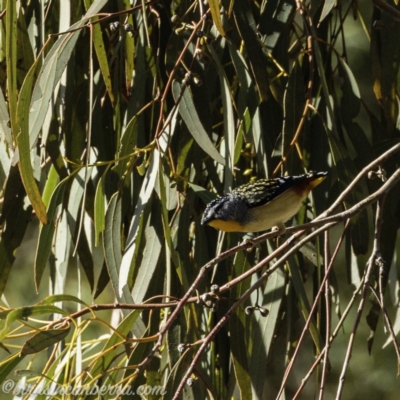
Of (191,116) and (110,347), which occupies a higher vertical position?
(191,116)

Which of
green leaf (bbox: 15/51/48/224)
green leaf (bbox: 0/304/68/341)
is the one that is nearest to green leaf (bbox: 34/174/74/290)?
green leaf (bbox: 15/51/48/224)

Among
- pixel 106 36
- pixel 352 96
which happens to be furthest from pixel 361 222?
pixel 106 36

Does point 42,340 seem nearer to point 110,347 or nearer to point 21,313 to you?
point 21,313

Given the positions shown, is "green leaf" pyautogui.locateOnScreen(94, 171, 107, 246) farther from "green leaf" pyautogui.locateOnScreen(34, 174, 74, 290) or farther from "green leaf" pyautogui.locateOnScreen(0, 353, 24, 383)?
"green leaf" pyautogui.locateOnScreen(0, 353, 24, 383)

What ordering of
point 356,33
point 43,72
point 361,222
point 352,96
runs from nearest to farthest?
point 43,72 → point 361,222 → point 352,96 → point 356,33

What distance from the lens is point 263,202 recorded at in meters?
2.34

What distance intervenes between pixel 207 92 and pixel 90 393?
1121 millimetres

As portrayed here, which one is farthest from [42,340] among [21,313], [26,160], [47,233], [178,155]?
[178,155]

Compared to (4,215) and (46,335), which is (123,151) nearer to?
(4,215)

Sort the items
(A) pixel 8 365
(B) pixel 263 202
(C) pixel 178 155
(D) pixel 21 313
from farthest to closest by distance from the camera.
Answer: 1. (C) pixel 178 155
2. (B) pixel 263 202
3. (A) pixel 8 365
4. (D) pixel 21 313

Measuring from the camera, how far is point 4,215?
2.74 meters

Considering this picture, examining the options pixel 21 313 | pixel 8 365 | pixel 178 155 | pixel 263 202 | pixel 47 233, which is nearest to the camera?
pixel 21 313

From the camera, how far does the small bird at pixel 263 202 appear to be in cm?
228

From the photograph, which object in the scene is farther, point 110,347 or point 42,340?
point 110,347
